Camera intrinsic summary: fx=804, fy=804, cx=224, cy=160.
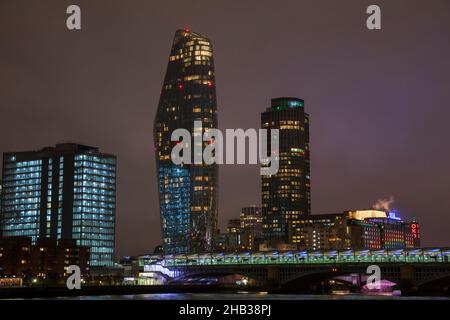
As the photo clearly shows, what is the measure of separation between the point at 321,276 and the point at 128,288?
46.2 metres

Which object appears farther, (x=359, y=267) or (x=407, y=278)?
(x=359, y=267)

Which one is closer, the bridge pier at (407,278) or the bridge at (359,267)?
the bridge pier at (407,278)

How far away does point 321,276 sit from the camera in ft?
632

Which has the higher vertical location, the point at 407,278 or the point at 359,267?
the point at 359,267

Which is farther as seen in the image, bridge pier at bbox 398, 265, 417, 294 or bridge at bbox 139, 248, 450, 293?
bridge at bbox 139, 248, 450, 293
